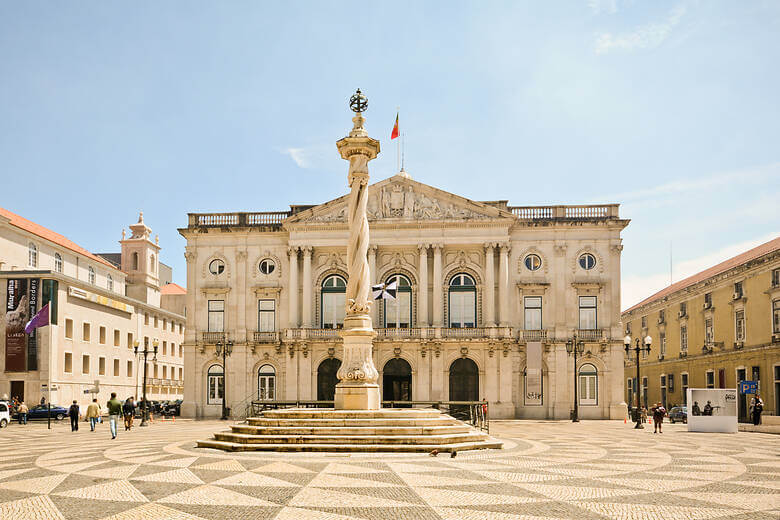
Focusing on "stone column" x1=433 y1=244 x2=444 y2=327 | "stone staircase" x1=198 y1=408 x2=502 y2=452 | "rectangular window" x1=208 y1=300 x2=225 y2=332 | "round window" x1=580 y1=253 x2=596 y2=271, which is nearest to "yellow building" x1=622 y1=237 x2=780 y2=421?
"round window" x1=580 y1=253 x2=596 y2=271

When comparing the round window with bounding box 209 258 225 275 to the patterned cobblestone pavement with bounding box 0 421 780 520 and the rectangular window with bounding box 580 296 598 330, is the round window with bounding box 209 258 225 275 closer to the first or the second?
the rectangular window with bounding box 580 296 598 330

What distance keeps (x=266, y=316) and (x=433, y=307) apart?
11614 millimetres

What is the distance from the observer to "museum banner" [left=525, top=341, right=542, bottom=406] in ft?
164

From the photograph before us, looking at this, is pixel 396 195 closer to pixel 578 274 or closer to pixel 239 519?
pixel 578 274

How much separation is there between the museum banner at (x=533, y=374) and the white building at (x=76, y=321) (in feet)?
76.3

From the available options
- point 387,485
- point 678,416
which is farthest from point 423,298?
point 387,485

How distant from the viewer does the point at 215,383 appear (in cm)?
5316

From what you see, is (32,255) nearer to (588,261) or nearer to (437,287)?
(437,287)

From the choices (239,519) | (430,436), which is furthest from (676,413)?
(239,519)

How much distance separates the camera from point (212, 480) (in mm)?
15070

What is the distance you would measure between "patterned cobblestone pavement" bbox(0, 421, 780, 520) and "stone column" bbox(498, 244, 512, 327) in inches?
1085

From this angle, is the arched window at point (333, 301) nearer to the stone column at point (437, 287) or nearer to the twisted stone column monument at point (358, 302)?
the stone column at point (437, 287)

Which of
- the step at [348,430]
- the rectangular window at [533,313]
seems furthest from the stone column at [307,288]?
the step at [348,430]

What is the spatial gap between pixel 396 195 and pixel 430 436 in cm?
3173
